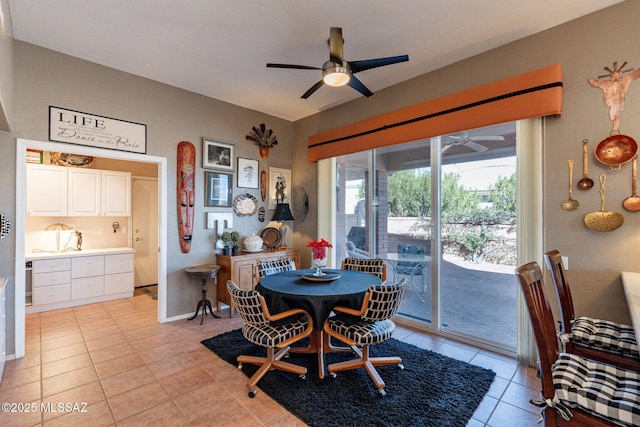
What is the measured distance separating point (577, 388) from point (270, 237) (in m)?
3.93

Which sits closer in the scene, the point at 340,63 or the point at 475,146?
the point at 340,63

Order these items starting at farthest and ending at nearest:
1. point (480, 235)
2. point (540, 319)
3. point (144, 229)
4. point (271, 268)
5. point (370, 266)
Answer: point (144, 229), point (370, 266), point (271, 268), point (480, 235), point (540, 319)

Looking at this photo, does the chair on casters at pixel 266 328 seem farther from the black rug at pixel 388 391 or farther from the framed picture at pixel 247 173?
the framed picture at pixel 247 173

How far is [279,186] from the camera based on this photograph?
484 cm

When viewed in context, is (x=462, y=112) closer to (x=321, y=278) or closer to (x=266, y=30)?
(x=266, y=30)

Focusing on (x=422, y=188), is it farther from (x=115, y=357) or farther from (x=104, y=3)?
(x=115, y=357)

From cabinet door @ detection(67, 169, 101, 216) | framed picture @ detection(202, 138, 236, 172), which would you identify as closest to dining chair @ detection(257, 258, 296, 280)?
framed picture @ detection(202, 138, 236, 172)

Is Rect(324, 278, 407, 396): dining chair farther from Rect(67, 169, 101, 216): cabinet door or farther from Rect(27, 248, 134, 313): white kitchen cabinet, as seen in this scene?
Rect(67, 169, 101, 216): cabinet door

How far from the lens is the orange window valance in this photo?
2.42 m

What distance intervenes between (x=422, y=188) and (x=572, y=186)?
4.62ft

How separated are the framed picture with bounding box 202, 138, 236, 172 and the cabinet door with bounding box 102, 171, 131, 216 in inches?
80.0

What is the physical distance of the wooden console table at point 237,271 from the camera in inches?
151

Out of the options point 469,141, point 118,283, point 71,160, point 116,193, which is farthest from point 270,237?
point 71,160

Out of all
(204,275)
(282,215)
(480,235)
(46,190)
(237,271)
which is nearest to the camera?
(480,235)
